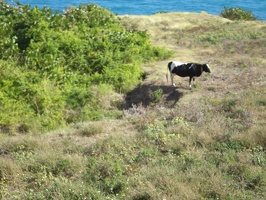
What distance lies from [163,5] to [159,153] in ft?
212

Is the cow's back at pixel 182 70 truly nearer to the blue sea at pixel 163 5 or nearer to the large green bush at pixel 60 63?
the large green bush at pixel 60 63

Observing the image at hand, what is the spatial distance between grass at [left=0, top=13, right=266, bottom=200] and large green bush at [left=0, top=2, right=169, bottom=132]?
188cm

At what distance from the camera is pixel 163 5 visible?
6950cm

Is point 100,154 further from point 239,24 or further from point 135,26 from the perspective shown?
point 239,24

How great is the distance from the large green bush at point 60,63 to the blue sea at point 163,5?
40.0 meters

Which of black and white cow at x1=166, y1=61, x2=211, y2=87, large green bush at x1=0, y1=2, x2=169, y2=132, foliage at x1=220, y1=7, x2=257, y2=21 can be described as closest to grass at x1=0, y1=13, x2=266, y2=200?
black and white cow at x1=166, y1=61, x2=211, y2=87

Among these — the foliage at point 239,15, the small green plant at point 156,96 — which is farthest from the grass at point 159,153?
the foliage at point 239,15

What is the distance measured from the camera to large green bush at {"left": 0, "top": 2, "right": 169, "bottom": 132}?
13805mm

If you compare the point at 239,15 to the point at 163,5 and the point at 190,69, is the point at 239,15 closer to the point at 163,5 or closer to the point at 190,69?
the point at 163,5

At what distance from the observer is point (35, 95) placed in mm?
14406

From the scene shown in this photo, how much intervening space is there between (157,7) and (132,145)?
6192cm

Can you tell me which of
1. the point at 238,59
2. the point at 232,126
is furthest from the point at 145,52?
the point at 232,126

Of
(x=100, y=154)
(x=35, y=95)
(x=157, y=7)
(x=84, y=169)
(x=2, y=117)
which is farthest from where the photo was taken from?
(x=157, y=7)

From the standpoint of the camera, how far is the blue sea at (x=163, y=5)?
62.5 m
